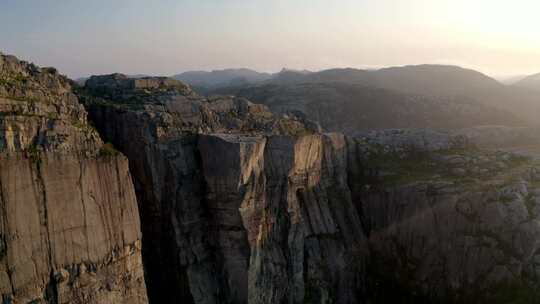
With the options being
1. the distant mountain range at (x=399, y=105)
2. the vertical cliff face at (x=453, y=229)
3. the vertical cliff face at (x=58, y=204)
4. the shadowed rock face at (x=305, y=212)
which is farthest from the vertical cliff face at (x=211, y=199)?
the distant mountain range at (x=399, y=105)

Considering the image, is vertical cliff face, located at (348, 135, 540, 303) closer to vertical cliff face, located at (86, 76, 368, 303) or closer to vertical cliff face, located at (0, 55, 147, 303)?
vertical cliff face, located at (86, 76, 368, 303)

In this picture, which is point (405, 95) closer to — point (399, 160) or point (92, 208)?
point (399, 160)

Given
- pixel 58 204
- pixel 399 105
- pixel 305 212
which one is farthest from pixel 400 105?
pixel 58 204

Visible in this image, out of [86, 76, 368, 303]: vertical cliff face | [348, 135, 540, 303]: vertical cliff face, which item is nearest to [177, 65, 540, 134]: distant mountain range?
[348, 135, 540, 303]: vertical cliff face

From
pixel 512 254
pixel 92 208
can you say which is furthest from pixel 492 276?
pixel 92 208

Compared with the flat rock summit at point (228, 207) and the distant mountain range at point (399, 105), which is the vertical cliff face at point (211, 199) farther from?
the distant mountain range at point (399, 105)

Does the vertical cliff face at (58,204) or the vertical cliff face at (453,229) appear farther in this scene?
the vertical cliff face at (453,229)

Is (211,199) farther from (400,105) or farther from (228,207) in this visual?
(400,105)
